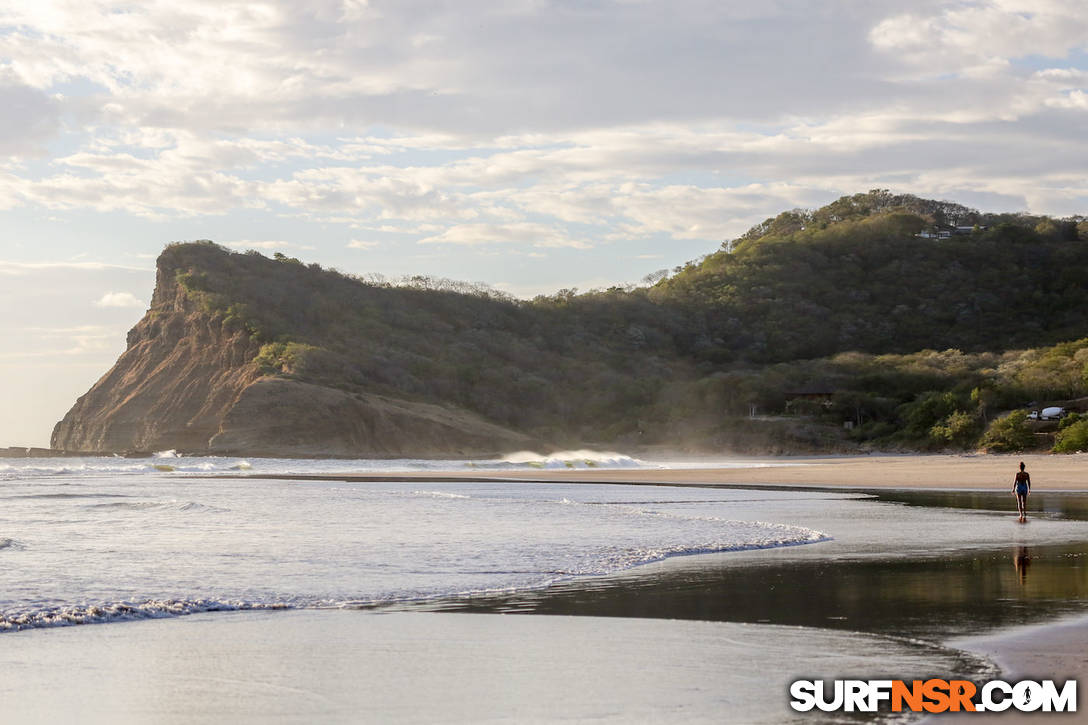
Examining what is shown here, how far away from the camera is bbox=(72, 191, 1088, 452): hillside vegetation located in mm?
80938

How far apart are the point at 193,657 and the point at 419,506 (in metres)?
19.4

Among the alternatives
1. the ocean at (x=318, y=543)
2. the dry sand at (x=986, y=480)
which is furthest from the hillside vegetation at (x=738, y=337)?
the ocean at (x=318, y=543)

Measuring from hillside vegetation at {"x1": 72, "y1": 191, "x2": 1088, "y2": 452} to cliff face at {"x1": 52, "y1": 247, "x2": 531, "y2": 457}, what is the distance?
1310 millimetres

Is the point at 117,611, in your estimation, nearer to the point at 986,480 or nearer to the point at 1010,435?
the point at 986,480

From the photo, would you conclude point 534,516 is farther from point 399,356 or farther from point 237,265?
point 237,265

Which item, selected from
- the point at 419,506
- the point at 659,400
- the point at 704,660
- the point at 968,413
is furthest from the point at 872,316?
the point at 704,660

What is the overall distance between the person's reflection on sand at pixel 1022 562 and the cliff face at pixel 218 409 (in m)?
66.8

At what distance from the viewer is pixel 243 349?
302 feet

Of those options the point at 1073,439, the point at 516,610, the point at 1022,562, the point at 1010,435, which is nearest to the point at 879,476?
the point at 1073,439

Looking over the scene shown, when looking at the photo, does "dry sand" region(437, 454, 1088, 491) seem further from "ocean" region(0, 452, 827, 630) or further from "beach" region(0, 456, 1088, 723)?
"beach" region(0, 456, 1088, 723)

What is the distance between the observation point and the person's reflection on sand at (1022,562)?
44.7 feet

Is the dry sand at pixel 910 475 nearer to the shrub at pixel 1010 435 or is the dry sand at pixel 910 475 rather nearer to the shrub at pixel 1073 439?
the shrub at pixel 1010 435

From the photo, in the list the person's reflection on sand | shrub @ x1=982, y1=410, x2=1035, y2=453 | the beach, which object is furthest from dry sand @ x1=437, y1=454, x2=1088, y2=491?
the person's reflection on sand

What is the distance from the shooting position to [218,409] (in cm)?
8650
